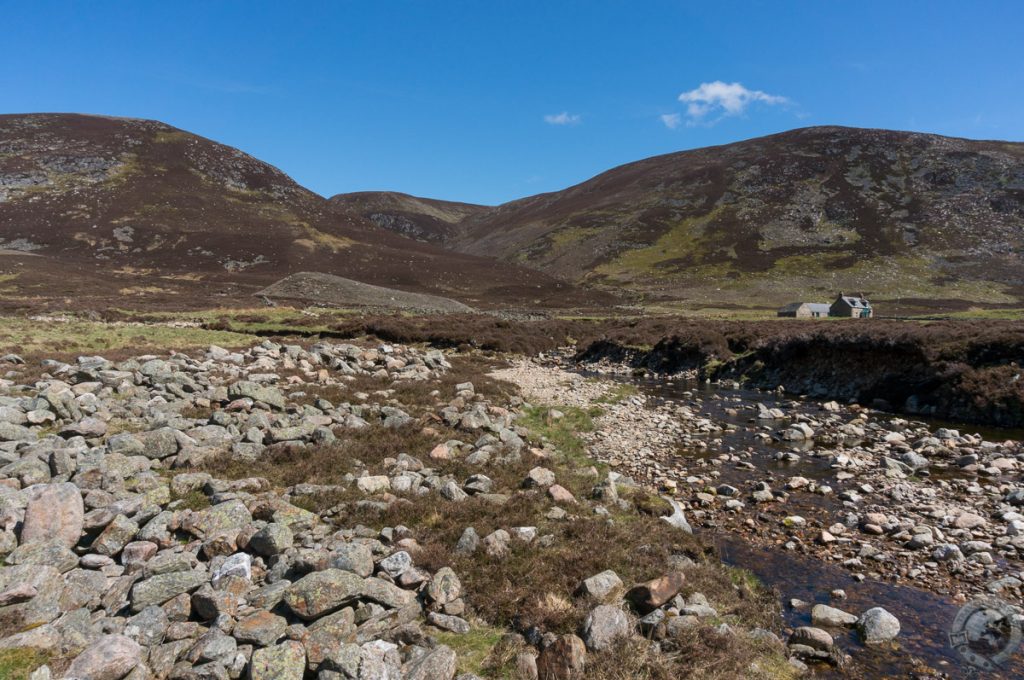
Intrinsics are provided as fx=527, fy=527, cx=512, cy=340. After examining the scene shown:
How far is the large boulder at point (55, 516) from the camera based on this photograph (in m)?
7.30

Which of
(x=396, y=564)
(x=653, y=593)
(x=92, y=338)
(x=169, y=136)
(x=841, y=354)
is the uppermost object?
(x=169, y=136)

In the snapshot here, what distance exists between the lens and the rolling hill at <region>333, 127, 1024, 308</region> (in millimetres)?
115812

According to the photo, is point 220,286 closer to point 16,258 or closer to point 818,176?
point 16,258

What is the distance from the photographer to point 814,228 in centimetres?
14350

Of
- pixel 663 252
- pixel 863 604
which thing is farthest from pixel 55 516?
pixel 663 252

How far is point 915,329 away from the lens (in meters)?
28.3

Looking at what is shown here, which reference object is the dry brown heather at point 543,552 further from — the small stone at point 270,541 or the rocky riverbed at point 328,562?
the small stone at point 270,541

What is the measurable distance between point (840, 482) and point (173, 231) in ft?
416

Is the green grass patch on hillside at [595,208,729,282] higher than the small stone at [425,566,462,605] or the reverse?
higher

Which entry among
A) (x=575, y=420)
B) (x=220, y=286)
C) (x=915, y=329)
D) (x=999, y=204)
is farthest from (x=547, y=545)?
(x=999, y=204)

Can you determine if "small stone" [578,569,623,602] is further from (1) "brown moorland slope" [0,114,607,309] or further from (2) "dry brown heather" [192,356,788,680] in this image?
(1) "brown moorland slope" [0,114,607,309]

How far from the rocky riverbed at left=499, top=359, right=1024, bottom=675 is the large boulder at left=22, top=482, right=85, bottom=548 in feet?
35.9

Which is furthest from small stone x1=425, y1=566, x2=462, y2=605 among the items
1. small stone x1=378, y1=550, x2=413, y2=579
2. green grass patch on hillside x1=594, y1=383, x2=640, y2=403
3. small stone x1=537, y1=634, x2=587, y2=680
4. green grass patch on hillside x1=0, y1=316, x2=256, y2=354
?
green grass patch on hillside x1=0, y1=316, x2=256, y2=354

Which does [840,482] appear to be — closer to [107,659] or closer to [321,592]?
[321,592]
